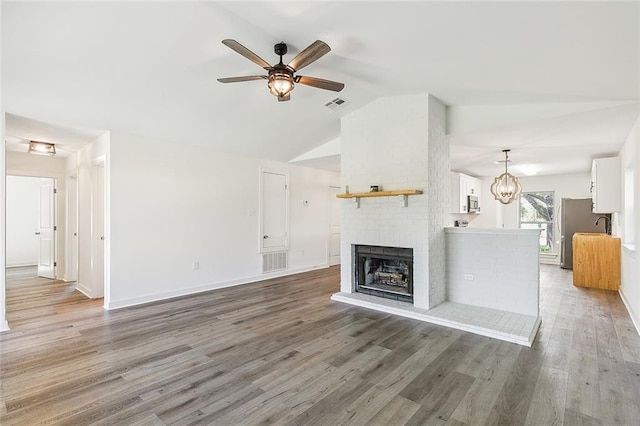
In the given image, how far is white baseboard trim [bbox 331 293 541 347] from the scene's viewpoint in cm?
335

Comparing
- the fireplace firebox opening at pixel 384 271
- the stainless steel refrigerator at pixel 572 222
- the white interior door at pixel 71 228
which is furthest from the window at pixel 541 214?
the white interior door at pixel 71 228

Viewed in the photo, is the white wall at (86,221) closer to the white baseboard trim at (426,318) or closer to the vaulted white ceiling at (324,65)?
the vaulted white ceiling at (324,65)

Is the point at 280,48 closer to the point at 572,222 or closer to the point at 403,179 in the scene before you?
the point at 403,179

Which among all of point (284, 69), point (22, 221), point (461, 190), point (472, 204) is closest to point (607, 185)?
point (461, 190)

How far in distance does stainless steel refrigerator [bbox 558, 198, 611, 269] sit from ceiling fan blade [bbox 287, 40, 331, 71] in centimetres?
781

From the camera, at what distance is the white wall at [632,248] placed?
12.0ft

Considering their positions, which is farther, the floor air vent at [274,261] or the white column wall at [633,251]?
the floor air vent at [274,261]

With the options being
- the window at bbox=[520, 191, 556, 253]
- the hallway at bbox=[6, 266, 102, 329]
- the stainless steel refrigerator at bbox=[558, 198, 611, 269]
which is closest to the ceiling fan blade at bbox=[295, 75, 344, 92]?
the hallway at bbox=[6, 266, 102, 329]

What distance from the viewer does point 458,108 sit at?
463 centimetres

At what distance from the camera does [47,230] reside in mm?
6590

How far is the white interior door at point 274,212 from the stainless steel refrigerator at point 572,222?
672 cm

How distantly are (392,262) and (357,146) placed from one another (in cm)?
193

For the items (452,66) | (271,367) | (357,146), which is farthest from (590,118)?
(271,367)

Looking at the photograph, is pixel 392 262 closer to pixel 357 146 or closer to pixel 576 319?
pixel 357 146
